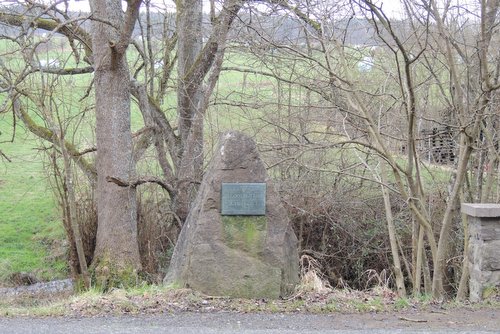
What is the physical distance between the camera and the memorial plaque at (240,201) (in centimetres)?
777

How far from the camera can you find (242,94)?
12.7 m

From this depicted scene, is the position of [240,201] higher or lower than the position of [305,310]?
higher

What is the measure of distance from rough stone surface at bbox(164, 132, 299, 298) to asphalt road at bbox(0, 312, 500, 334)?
44.4 inches

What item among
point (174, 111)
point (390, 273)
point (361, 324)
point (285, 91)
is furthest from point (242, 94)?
point (361, 324)

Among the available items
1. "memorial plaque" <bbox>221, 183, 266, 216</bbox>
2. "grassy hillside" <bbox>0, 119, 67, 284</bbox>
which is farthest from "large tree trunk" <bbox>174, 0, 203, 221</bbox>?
"memorial plaque" <bbox>221, 183, 266, 216</bbox>

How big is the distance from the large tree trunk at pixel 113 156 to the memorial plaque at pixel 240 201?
3.84 m

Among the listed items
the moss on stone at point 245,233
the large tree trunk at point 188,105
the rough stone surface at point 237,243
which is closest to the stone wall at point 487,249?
the rough stone surface at point 237,243

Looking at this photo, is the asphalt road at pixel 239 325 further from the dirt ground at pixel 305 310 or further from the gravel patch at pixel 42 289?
the gravel patch at pixel 42 289

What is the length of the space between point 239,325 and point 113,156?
18.9ft

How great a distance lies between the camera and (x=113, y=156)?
1122 cm

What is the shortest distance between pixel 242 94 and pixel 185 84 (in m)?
1.27

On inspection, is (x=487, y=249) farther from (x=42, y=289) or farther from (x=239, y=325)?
(x=42, y=289)

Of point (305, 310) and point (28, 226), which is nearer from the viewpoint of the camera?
point (305, 310)

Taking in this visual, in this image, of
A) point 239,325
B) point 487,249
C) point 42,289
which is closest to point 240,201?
point 239,325
